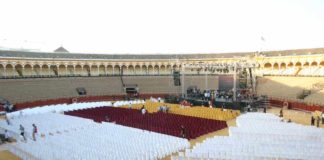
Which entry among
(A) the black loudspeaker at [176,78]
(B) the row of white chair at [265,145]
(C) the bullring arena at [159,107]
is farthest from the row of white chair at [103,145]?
(A) the black loudspeaker at [176,78]

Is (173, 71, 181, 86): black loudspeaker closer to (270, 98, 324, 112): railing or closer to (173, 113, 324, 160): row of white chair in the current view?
(270, 98, 324, 112): railing

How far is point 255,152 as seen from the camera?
13.5 metres

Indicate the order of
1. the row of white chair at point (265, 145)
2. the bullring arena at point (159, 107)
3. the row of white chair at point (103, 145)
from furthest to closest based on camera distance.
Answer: the bullring arena at point (159, 107)
the row of white chair at point (103, 145)
the row of white chair at point (265, 145)

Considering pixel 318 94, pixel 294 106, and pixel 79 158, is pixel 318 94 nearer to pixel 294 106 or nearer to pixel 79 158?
pixel 294 106

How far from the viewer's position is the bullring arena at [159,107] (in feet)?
51.9

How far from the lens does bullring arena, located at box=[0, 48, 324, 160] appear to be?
15.8 meters

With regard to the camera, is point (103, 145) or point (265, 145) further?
point (103, 145)

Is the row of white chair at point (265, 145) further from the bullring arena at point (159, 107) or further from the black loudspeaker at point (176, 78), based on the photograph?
the black loudspeaker at point (176, 78)

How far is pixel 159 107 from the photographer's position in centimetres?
3347

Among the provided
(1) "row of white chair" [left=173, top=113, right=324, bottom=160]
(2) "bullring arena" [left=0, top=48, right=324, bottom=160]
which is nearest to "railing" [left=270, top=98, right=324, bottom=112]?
(2) "bullring arena" [left=0, top=48, right=324, bottom=160]

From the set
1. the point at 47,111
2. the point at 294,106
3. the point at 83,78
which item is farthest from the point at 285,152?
the point at 83,78

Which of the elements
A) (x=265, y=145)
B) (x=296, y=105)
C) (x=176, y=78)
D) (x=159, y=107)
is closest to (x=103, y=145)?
(x=265, y=145)

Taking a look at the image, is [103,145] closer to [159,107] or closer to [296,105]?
[159,107]

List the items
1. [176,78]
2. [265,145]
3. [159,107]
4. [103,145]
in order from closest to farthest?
[265,145]
[103,145]
[159,107]
[176,78]
